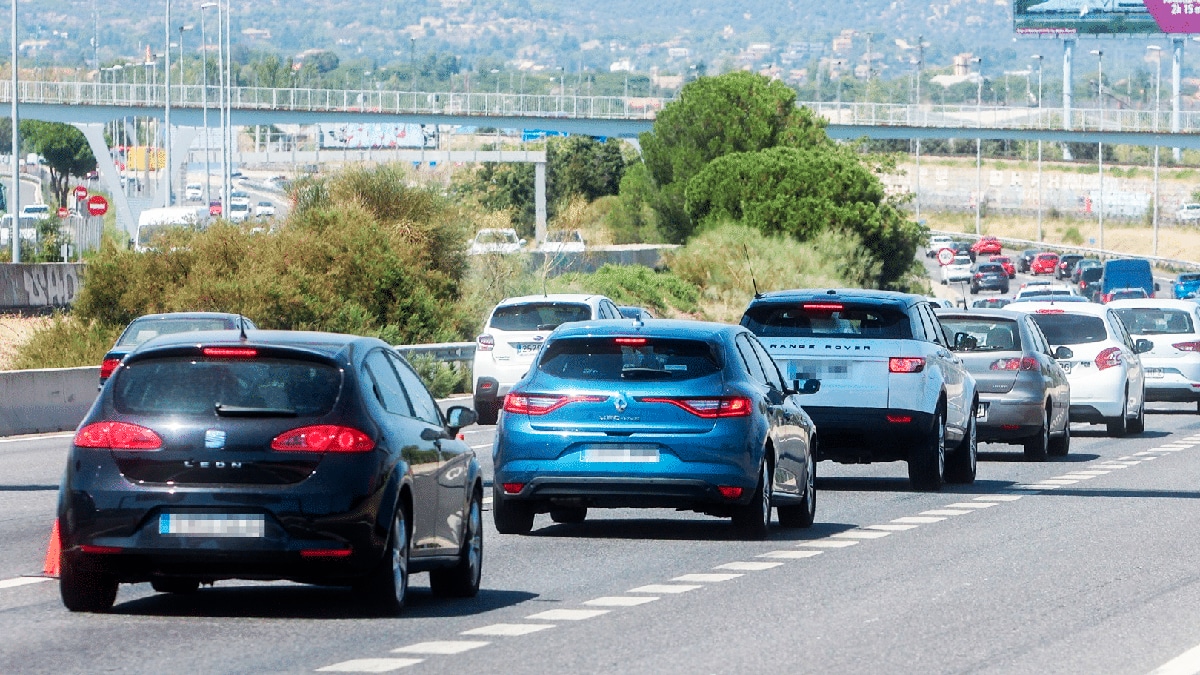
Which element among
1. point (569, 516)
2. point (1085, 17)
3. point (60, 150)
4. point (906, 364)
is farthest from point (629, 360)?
point (60, 150)

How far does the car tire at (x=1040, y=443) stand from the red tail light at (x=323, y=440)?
14.7 m

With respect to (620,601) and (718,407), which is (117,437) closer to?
(620,601)

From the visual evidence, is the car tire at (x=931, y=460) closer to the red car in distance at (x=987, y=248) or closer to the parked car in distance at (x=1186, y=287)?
the parked car in distance at (x=1186, y=287)

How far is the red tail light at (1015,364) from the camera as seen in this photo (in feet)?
77.5

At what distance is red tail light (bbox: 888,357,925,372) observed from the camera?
18922 mm

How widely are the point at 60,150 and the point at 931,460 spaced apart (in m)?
164

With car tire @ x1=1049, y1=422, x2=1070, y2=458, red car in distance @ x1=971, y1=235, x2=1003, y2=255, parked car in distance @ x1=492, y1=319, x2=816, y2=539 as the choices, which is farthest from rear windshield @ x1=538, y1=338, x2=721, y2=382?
red car in distance @ x1=971, y1=235, x2=1003, y2=255

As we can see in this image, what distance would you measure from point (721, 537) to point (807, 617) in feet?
14.2

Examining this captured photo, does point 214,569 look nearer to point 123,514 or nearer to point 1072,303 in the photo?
point 123,514

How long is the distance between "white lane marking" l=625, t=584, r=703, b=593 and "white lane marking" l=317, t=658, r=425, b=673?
288cm

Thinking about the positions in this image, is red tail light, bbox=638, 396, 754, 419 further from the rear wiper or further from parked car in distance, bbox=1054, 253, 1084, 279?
parked car in distance, bbox=1054, 253, 1084, 279

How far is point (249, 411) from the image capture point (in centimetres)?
1032

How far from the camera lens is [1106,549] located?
1453 centimetres

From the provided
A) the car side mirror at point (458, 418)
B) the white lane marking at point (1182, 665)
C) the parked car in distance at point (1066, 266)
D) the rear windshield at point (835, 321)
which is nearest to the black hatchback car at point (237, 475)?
the car side mirror at point (458, 418)
